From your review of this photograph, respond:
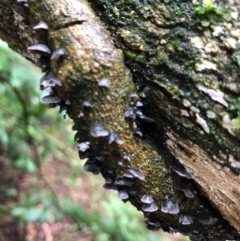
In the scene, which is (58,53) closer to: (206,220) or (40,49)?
(40,49)

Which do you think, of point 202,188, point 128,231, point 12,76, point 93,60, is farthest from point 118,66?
point 128,231

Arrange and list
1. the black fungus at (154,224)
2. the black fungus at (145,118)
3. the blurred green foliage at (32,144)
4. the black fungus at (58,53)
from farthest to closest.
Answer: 1. the blurred green foliage at (32,144)
2. the black fungus at (154,224)
3. the black fungus at (145,118)
4. the black fungus at (58,53)

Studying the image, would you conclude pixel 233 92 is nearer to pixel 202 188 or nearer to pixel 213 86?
pixel 213 86

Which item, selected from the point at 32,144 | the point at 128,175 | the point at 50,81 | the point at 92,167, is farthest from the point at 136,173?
the point at 32,144

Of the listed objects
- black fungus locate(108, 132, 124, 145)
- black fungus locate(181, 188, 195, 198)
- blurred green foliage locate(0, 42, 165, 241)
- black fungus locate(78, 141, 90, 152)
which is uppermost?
black fungus locate(108, 132, 124, 145)

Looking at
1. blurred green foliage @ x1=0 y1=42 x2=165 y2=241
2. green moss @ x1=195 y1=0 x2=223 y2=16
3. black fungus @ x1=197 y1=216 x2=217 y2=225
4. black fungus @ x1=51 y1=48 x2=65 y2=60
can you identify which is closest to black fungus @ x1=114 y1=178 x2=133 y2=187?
black fungus @ x1=197 y1=216 x2=217 y2=225

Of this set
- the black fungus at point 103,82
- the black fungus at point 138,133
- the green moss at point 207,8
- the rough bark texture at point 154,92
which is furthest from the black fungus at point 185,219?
the green moss at point 207,8

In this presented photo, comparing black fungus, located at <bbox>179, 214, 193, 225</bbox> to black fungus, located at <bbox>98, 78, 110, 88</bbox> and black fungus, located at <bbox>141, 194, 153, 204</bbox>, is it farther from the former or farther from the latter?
black fungus, located at <bbox>98, 78, 110, 88</bbox>

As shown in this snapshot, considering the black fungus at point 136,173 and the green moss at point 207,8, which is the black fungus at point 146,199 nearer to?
the black fungus at point 136,173
